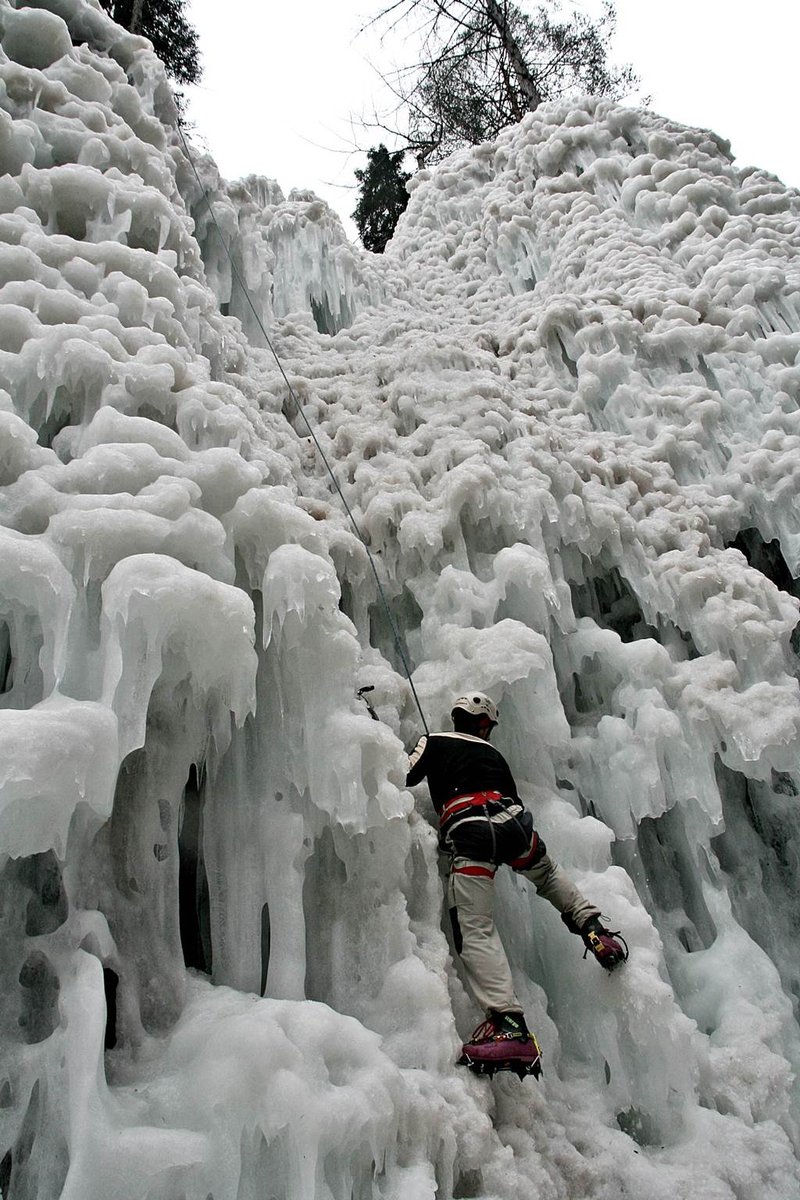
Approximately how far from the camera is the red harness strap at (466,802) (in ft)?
13.0

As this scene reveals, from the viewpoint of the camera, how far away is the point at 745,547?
293 inches

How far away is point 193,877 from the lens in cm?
402

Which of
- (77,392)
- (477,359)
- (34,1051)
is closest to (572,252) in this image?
(477,359)

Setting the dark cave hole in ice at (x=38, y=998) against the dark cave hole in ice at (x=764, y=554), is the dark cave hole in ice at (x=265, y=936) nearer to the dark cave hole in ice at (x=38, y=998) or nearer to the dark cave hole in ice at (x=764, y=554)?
the dark cave hole in ice at (x=38, y=998)

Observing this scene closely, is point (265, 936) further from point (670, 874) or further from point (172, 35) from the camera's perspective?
point (172, 35)

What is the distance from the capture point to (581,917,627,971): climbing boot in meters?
3.87

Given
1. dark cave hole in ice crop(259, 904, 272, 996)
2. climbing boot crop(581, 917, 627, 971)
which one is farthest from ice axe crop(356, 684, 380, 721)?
climbing boot crop(581, 917, 627, 971)

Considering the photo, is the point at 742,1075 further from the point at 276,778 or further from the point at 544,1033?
the point at 276,778

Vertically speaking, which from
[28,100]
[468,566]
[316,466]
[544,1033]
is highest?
[28,100]

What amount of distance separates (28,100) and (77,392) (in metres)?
3.33

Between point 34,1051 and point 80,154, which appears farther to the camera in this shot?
point 80,154

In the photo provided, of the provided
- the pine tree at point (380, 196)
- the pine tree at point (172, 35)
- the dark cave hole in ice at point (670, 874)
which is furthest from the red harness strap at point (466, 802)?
the pine tree at point (380, 196)

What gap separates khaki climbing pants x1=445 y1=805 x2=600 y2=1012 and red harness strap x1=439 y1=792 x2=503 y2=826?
0.21 feet

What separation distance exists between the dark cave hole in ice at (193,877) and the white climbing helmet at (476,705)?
1.50 m
